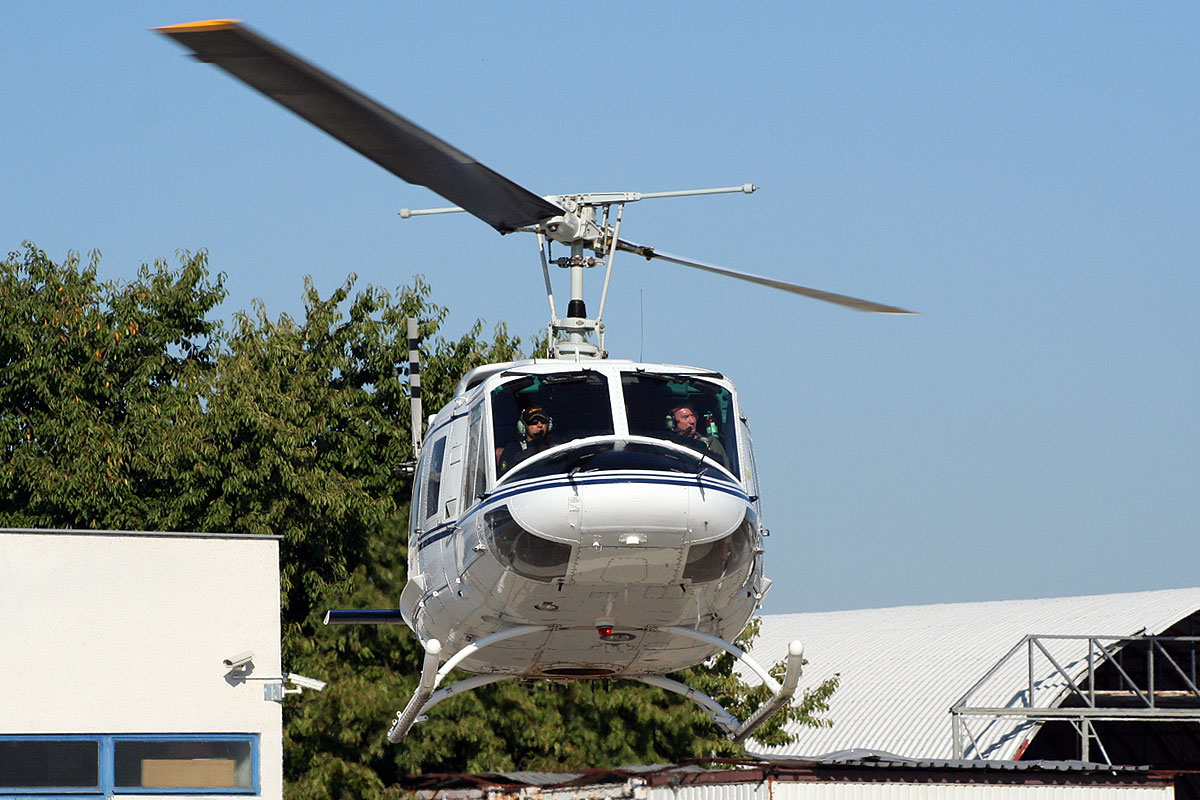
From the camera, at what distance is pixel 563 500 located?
13.1 metres

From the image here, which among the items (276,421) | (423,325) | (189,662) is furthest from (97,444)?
(189,662)

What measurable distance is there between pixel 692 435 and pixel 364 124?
11.4 feet

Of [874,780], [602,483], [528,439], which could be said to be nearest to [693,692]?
[528,439]

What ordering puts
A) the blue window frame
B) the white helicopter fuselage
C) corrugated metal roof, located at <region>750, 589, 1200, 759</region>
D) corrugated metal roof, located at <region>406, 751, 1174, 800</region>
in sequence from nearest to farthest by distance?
1. the white helicopter fuselage
2. the blue window frame
3. corrugated metal roof, located at <region>406, 751, 1174, 800</region>
4. corrugated metal roof, located at <region>750, 589, 1200, 759</region>

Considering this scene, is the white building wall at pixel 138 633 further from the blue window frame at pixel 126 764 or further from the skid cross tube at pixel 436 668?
the skid cross tube at pixel 436 668

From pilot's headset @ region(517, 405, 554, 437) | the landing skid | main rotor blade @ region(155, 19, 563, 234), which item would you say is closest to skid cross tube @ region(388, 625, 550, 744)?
the landing skid

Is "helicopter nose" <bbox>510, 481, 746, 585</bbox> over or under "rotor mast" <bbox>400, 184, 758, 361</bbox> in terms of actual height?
under

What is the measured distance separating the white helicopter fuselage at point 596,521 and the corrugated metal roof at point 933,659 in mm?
21042

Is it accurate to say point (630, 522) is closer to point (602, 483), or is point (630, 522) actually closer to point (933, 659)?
point (602, 483)

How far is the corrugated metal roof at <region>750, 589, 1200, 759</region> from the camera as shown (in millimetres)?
36969

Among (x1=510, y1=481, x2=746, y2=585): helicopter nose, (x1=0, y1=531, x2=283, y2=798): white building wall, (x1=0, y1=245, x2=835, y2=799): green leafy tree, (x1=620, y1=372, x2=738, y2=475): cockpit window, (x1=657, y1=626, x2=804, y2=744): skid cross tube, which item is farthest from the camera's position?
(x1=0, y1=245, x2=835, y2=799): green leafy tree

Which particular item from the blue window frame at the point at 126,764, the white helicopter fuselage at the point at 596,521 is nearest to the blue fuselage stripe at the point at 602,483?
the white helicopter fuselage at the point at 596,521

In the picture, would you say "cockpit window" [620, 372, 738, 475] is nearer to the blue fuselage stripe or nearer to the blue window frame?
the blue fuselage stripe

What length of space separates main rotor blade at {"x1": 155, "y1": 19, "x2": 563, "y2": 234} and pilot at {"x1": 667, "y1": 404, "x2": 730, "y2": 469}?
237 centimetres
